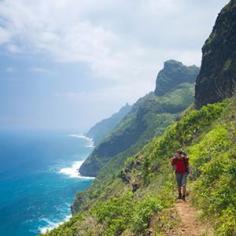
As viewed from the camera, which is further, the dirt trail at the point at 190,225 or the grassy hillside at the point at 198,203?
the grassy hillside at the point at 198,203

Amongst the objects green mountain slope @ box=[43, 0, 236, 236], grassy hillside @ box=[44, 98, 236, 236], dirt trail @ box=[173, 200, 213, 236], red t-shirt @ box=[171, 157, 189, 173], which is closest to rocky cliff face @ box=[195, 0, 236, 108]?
green mountain slope @ box=[43, 0, 236, 236]

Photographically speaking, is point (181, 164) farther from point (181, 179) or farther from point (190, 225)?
point (190, 225)

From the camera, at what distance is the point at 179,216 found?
701 inches

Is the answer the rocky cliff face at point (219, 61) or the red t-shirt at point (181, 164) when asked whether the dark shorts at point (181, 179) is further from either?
the rocky cliff face at point (219, 61)

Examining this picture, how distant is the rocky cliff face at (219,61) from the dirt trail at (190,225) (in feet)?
132

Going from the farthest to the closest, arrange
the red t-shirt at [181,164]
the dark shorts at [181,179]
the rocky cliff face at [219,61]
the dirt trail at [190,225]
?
the rocky cliff face at [219,61], the red t-shirt at [181,164], the dark shorts at [181,179], the dirt trail at [190,225]

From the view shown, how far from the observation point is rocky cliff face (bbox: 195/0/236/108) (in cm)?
6078

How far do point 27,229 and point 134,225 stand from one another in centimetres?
10630

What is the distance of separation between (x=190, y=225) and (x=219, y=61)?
5173 centimetres

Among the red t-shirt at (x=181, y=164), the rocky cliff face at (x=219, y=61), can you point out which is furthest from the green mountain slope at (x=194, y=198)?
the rocky cliff face at (x=219, y=61)

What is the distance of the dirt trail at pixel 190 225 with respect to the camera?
52.7 ft

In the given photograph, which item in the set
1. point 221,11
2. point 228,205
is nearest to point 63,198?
point 221,11

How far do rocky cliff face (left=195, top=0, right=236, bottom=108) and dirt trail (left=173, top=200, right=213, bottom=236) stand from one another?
132ft

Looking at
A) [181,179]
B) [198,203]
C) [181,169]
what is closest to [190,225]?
[198,203]
